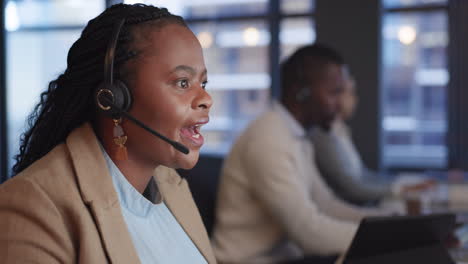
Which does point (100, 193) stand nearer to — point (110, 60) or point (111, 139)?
point (111, 139)

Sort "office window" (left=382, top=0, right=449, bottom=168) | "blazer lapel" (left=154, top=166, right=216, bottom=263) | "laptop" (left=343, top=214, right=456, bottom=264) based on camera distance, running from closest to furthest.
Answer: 1. "blazer lapel" (left=154, top=166, right=216, bottom=263)
2. "laptop" (left=343, top=214, right=456, bottom=264)
3. "office window" (left=382, top=0, right=449, bottom=168)

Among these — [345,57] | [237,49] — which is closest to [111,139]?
[345,57]

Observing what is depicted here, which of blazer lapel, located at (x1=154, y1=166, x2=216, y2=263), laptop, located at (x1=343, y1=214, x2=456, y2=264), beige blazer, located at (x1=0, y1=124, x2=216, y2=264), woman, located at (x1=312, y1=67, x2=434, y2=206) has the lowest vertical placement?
woman, located at (x1=312, y1=67, x2=434, y2=206)

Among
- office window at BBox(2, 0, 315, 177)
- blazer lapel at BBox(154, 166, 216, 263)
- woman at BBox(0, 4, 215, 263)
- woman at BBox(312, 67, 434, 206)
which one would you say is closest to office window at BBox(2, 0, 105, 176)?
office window at BBox(2, 0, 315, 177)

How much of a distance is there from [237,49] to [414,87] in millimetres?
1789

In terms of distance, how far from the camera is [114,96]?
3.03 feet

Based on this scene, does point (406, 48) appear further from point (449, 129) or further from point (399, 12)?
point (449, 129)

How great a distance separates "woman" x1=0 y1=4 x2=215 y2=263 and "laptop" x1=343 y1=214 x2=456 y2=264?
434mm

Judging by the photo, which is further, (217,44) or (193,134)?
(217,44)

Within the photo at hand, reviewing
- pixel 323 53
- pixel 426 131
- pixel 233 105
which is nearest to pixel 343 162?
pixel 323 53

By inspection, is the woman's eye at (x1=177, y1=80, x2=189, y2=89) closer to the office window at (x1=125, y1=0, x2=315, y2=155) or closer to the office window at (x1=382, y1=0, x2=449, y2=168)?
the office window at (x1=382, y1=0, x2=449, y2=168)

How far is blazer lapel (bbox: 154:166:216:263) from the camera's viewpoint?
45.4 inches

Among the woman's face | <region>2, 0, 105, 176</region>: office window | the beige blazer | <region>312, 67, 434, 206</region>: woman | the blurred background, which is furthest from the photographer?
<region>2, 0, 105, 176</region>: office window

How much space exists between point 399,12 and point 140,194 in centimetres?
450
